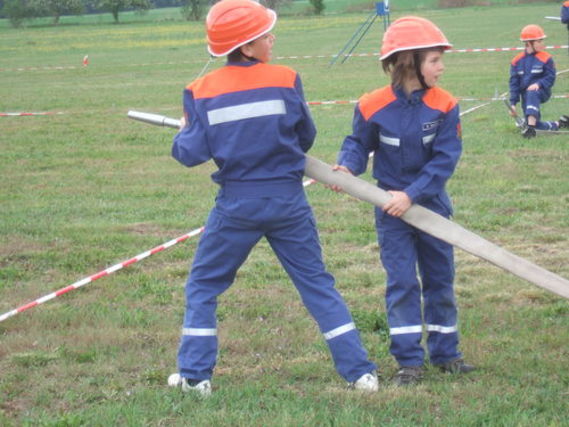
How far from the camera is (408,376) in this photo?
463cm

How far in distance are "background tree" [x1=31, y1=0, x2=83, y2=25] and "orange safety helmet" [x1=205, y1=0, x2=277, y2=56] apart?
240 feet

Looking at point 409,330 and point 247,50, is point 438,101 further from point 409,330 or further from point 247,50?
point 409,330

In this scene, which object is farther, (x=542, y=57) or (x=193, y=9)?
(x=193, y=9)

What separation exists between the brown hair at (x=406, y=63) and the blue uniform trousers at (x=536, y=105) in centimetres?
826

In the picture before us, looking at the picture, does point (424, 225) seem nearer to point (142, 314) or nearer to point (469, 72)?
point (142, 314)

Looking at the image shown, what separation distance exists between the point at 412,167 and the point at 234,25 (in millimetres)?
1111

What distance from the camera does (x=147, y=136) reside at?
13867 millimetres

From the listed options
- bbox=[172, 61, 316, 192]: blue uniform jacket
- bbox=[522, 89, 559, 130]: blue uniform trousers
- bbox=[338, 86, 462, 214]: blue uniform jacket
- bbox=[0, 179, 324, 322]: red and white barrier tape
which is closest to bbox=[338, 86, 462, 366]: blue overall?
bbox=[338, 86, 462, 214]: blue uniform jacket

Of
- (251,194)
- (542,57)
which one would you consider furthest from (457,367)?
(542,57)

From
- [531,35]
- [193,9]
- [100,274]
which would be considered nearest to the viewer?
[100,274]

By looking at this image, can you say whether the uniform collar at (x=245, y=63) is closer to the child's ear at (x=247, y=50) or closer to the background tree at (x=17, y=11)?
the child's ear at (x=247, y=50)

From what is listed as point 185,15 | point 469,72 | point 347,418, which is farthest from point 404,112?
point 185,15

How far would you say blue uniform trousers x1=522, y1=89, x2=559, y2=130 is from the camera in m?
12.3

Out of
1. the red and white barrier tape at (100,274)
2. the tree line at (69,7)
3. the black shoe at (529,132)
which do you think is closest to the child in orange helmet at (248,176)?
the red and white barrier tape at (100,274)
